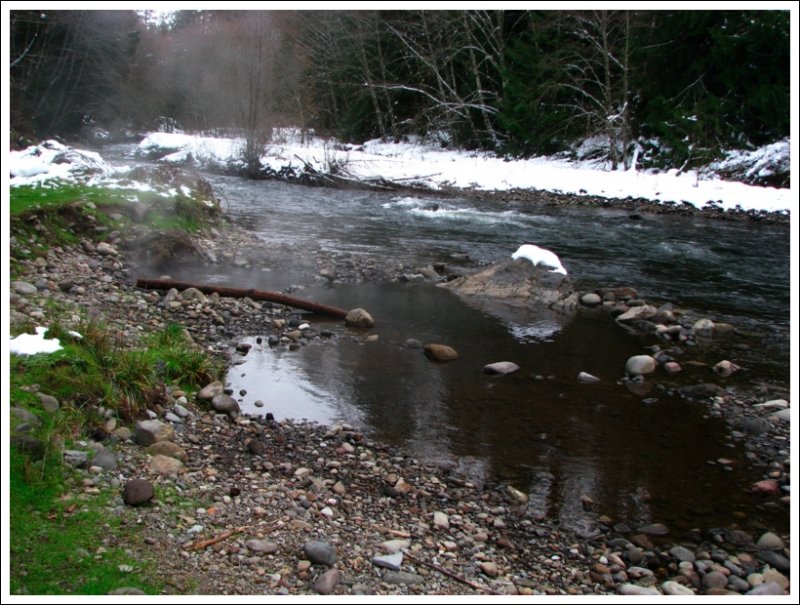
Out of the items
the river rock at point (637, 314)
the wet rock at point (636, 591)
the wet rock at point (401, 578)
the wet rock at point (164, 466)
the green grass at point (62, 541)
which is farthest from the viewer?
the river rock at point (637, 314)

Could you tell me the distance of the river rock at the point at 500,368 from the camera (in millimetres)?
6578

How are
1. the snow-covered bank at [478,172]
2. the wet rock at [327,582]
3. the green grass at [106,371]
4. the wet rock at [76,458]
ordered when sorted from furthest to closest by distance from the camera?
the snow-covered bank at [478,172] < the green grass at [106,371] < the wet rock at [76,458] < the wet rock at [327,582]

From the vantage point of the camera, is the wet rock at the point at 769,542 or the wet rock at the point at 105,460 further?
the wet rock at the point at 769,542

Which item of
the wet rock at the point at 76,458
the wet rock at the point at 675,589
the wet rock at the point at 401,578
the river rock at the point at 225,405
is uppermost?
the wet rock at the point at 76,458

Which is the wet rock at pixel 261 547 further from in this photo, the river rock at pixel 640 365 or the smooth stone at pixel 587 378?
the river rock at pixel 640 365

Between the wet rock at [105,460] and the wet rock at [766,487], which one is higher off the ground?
the wet rock at [105,460]

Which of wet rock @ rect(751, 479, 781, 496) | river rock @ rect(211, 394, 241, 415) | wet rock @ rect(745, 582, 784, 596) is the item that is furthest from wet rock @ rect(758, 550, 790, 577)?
river rock @ rect(211, 394, 241, 415)

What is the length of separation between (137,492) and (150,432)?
768 mm

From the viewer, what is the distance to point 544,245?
13.4m

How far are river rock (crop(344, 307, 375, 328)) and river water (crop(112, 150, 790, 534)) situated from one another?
185 mm

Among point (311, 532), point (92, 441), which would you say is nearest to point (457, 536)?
point (311, 532)

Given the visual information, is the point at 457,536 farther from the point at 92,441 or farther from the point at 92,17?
the point at 92,17

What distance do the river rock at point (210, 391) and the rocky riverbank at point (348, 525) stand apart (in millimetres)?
38

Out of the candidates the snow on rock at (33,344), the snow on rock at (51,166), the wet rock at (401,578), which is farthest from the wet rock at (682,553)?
the snow on rock at (51,166)
